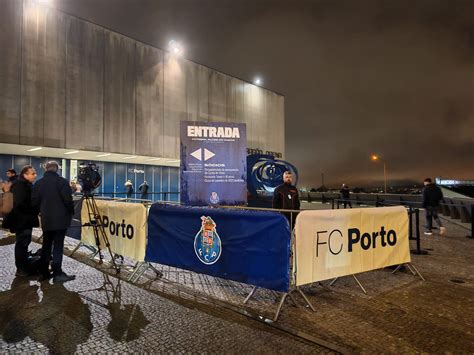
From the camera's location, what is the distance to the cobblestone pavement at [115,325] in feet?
11.6

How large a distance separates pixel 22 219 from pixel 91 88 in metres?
18.1

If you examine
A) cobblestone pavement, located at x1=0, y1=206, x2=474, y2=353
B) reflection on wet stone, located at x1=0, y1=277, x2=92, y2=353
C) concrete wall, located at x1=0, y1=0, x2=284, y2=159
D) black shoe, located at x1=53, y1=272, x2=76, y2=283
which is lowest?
cobblestone pavement, located at x1=0, y1=206, x2=474, y2=353

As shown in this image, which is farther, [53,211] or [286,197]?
[286,197]

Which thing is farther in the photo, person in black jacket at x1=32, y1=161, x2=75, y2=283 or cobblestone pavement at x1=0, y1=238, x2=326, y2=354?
person in black jacket at x1=32, y1=161, x2=75, y2=283

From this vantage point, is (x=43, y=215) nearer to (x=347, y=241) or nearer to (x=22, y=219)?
(x=22, y=219)

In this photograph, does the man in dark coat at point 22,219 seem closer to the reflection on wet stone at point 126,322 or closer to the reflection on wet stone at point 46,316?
the reflection on wet stone at point 46,316

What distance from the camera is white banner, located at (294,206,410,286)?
4.78 metres

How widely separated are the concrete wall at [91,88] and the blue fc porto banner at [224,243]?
16.9m

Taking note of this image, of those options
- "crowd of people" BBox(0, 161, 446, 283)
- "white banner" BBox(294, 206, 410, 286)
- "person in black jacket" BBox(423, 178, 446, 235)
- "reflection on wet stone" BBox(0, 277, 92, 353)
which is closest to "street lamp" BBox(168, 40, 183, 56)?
"person in black jacket" BBox(423, 178, 446, 235)

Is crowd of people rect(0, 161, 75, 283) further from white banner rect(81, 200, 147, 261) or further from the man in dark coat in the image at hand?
white banner rect(81, 200, 147, 261)

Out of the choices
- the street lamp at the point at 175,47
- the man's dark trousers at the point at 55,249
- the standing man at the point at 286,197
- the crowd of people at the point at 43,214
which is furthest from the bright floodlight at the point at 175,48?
the man's dark trousers at the point at 55,249

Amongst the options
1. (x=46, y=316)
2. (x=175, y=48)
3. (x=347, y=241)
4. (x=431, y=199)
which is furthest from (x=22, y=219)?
(x=175, y=48)

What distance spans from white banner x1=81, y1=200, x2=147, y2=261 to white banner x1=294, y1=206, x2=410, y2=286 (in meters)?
3.04

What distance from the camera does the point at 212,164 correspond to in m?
7.31
